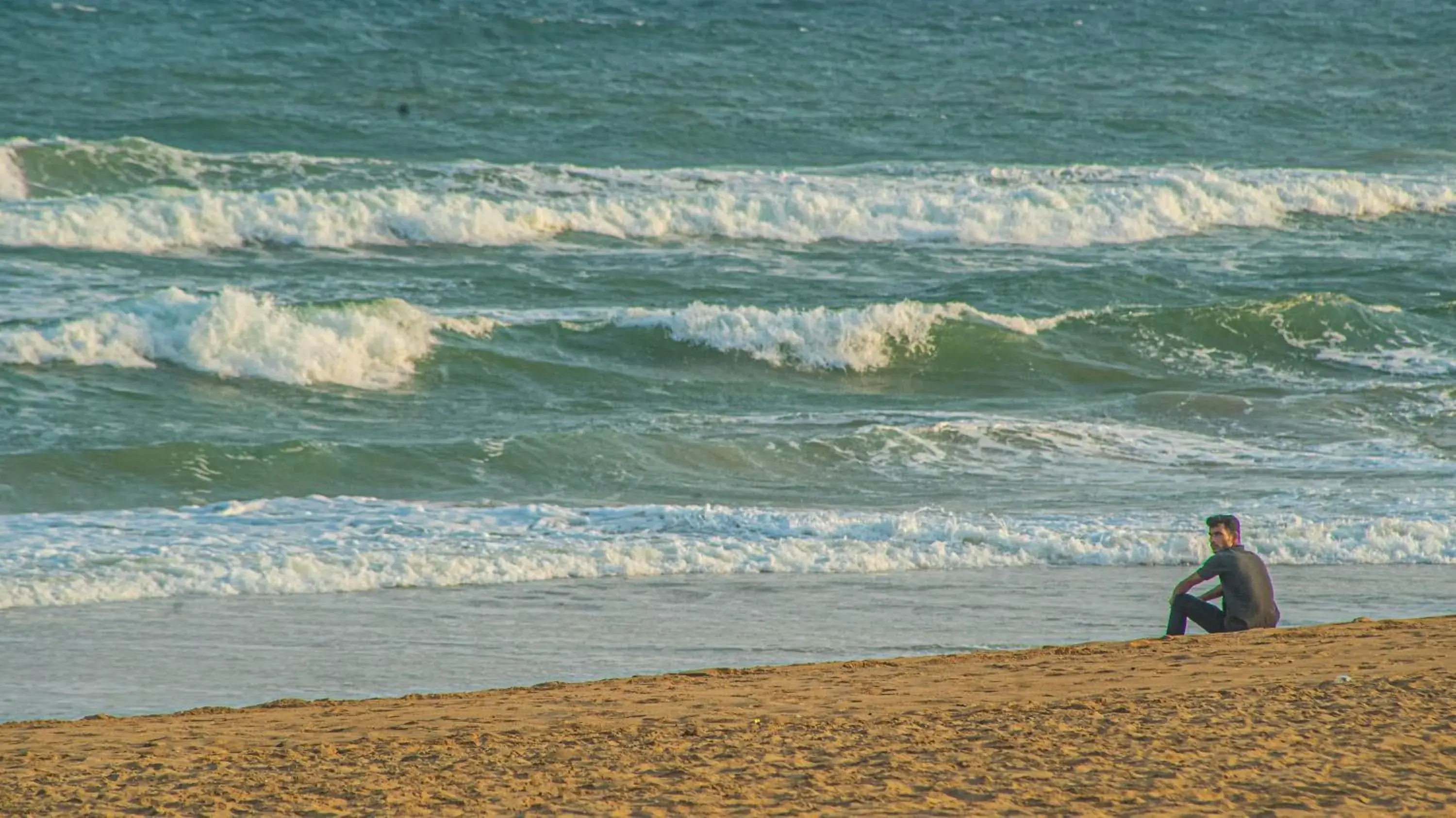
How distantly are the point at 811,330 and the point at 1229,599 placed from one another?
9.44 m

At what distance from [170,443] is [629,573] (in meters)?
4.33

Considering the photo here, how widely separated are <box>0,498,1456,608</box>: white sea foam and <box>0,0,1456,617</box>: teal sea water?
0.13 feet

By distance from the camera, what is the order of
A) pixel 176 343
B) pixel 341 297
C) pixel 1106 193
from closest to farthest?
1. pixel 176 343
2. pixel 341 297
3. pixel 1106 193

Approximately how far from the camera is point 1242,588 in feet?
27.1

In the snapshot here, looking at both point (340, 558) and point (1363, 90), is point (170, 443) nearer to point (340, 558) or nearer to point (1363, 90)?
point (340, 558)

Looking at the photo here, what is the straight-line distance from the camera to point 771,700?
254 inches

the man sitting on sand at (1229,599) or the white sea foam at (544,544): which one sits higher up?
the man sitting on sand at (1229,599)

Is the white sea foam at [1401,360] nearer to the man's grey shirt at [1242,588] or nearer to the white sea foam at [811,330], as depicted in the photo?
the white sea foam at [811,330]

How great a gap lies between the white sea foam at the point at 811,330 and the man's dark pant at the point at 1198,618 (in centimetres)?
894

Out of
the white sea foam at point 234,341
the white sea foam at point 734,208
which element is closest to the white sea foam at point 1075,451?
the white sea foam at point 234,341

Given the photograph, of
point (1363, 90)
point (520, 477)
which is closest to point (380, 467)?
point (520, 477)

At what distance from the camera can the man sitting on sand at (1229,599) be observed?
27.0 ft

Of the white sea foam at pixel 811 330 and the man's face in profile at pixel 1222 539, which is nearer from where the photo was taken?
the man's face in profile at pixel 1222 539

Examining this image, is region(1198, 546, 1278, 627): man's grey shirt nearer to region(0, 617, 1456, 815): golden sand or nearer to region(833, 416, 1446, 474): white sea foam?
region(0, 617, 1456, 815): golden sand
